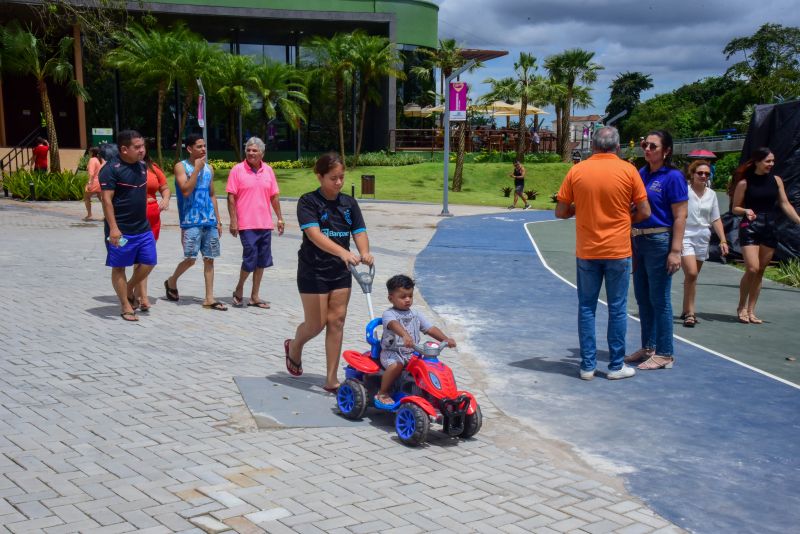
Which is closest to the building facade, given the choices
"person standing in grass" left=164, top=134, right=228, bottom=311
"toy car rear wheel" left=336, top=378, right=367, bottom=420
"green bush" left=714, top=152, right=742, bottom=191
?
"green bush" left=714, top=152, right=742, bottom=191

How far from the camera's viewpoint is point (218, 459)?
477 cm

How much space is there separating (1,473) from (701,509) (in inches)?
149

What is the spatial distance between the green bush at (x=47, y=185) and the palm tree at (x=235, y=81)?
12.5m

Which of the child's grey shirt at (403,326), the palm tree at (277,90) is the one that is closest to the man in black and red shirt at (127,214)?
the child's grey shirt at (403,326)

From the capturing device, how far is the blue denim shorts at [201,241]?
9.12 metres

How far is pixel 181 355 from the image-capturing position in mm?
7215

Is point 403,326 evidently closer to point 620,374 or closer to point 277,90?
point 620,374

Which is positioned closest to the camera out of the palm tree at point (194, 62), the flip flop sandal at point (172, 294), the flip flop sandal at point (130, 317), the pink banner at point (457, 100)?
the flip flop sandal at point (130, 317)

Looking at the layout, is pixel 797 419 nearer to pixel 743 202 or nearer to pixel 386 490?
pixel 386 490

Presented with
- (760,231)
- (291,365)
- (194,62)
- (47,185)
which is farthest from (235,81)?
(291,365)

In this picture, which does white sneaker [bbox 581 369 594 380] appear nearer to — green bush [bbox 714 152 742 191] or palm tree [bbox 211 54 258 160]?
palm tree [bbox 211 54 258 160]

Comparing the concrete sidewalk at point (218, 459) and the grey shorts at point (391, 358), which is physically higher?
the grey shorts at point (391, 358)

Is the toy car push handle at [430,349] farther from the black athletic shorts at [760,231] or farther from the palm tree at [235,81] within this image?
the palm tree at [235,81]

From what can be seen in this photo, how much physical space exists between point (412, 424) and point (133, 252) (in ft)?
14.9
